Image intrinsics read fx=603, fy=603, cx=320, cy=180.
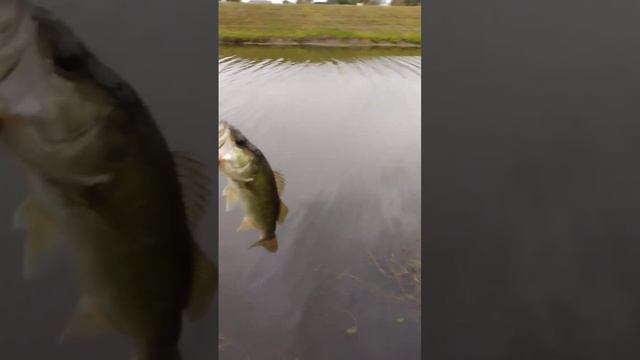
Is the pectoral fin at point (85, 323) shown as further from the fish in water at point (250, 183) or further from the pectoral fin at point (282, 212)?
the pectoral fin at point (282, 212)

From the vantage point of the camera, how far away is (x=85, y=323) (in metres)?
1.25

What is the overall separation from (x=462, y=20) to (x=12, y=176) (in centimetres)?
106

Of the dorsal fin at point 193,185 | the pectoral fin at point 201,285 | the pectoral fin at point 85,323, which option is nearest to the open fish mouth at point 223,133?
the dorsal fin at point 193,185

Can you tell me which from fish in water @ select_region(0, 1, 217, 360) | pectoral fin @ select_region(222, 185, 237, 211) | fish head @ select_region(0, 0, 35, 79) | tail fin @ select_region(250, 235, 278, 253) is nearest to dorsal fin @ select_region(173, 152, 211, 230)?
fish in water @ select_region(0, 1, 217, 360)

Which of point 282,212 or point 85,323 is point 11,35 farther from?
point 282,212

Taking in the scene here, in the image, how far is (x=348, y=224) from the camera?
1532 mm

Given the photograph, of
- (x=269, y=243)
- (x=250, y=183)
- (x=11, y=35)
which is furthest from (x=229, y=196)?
(x=11, y=35)

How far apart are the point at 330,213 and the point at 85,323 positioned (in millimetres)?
622

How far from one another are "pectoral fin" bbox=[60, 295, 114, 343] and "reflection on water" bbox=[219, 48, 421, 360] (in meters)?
0.32

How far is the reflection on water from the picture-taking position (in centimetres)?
150

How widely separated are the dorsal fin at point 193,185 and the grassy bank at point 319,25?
0.37 m

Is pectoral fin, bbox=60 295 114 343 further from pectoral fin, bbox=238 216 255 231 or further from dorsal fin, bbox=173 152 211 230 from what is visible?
pectoral fin, bbox=238 216 255 231

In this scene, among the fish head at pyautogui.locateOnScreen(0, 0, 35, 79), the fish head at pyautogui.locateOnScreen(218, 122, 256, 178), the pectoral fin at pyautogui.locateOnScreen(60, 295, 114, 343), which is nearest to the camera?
the fish head at pyautogui.locateOnScreen(0, 0, 35, 79)

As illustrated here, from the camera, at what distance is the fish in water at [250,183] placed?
1410 mm
